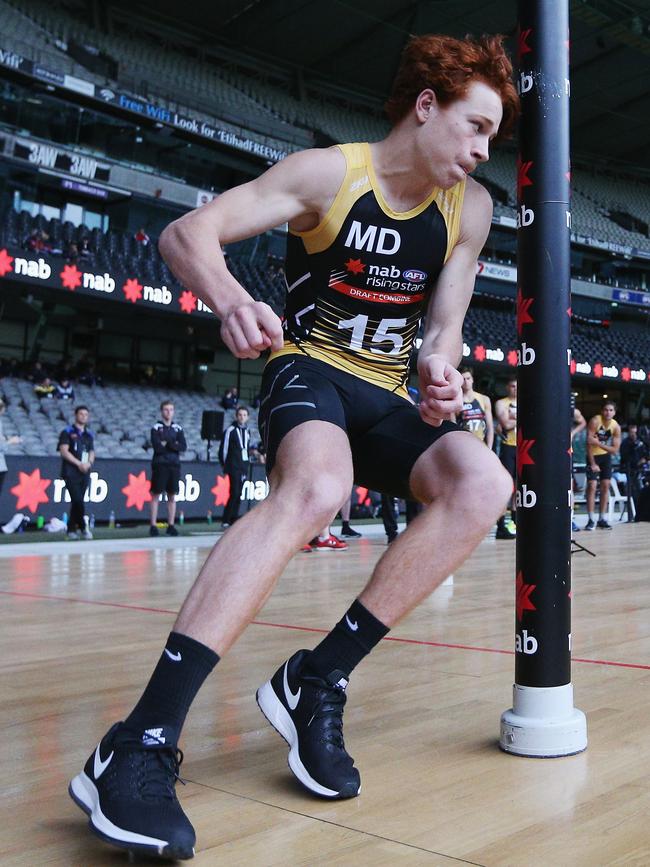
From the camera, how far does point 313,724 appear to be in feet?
5.57

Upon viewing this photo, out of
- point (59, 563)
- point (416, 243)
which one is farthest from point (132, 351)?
point (416, 243)

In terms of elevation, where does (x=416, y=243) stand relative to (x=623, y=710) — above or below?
above

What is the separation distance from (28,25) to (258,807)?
27.0 m

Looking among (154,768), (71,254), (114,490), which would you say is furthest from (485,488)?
(71,254)

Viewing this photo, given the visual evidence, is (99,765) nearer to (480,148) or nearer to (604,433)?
(480,148)

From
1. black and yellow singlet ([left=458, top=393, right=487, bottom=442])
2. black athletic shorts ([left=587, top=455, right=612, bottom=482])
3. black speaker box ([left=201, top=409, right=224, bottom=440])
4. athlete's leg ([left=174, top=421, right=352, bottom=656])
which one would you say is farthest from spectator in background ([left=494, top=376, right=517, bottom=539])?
athlete's leg ([left=174, top=421, right=352, bottom=656])

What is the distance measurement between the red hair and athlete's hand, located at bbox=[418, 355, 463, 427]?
59cm

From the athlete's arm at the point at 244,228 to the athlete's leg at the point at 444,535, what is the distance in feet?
1.71

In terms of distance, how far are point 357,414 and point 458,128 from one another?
0.67 meters

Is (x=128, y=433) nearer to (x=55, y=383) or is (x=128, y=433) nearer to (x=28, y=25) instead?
(x=55, y=383)

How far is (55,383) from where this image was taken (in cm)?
1758

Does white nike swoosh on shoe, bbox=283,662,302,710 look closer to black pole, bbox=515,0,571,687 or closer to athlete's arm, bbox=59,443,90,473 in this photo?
black pole, bbox=515,0,571,687

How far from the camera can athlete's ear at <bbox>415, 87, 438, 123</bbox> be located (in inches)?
75.2

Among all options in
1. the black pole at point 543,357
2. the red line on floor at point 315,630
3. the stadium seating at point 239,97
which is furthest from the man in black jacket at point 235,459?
the stadium seating at point 239,97
